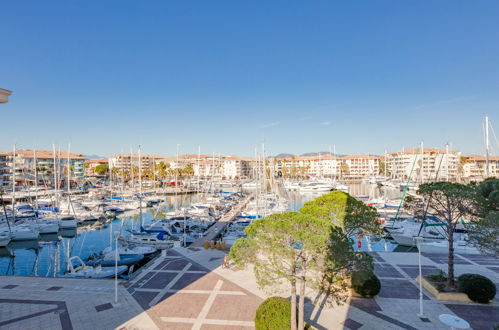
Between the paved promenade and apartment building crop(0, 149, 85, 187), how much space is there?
5362cm

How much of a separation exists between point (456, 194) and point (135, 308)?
55.9 ft

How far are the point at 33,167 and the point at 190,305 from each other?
10720 centimetres

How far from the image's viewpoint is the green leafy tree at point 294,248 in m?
9.50

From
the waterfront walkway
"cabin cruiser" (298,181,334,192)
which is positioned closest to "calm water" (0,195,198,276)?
the waterfront walkway

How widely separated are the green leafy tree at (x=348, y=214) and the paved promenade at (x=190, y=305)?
12.2ft

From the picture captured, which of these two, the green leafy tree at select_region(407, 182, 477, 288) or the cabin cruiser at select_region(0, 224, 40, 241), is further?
the cabin cruiser at select_region(0, 224, 40, 241)

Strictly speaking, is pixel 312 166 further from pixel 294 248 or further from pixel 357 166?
pixel 294 248

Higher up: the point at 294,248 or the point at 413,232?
the point at 294,248

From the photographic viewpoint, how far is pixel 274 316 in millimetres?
10891

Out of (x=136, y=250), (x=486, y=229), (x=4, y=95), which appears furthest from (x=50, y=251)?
(x=486, y=229)

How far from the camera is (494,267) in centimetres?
2078

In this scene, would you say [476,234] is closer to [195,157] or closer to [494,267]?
[494,267]

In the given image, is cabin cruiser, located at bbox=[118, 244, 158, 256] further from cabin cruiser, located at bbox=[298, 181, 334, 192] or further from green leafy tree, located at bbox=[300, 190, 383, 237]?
cabin cruiser, located at bbox=[298, 181, 334, 192]

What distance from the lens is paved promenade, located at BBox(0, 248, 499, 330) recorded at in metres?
13.0
